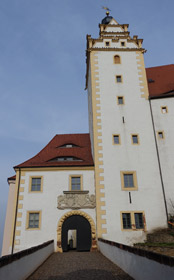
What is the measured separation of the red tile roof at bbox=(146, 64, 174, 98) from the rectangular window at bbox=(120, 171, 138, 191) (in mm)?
7147

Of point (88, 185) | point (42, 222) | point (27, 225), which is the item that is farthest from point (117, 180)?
point (27, 225)

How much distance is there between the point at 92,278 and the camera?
7.04 metres

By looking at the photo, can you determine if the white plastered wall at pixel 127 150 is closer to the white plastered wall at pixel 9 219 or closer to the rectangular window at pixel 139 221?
the rectangular window at pixel 139 221

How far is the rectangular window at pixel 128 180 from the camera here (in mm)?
16172

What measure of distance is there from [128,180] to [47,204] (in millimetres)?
6023

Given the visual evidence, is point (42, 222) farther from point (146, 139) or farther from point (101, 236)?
point (146, 139)

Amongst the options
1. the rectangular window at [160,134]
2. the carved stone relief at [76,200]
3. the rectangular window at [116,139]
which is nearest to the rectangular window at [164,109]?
the rectangular window at [160,134]

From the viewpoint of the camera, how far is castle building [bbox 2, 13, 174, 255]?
15328 mm

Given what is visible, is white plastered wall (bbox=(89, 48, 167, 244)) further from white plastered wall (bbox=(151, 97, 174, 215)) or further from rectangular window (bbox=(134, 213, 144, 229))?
white plastered wall (bbox=(151, 97, 174, 215))

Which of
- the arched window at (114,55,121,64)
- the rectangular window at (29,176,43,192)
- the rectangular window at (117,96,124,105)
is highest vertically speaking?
the arched window at (114,55,121,64)

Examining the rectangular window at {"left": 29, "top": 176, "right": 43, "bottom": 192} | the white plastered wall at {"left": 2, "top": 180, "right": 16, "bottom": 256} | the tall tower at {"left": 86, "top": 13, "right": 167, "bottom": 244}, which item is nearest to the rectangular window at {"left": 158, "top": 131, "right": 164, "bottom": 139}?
the tall tower at {"left": 86, "top": 13, "right": 167, "bottom": 244}

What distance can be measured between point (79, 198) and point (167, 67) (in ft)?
57.2

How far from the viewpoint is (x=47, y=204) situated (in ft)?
52.3

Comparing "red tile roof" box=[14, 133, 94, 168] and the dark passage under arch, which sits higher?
"red tile roof" box=[14, 133, 94, 168]
